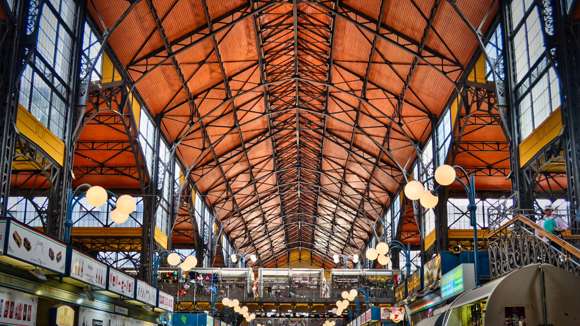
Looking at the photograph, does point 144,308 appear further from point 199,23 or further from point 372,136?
point 372,136

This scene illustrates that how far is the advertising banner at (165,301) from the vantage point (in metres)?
31.3

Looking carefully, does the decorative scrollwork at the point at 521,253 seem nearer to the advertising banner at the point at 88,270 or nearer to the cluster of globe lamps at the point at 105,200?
the cluster of globe lamps at the point at 105,200

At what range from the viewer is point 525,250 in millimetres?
12664

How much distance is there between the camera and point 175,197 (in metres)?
43.2

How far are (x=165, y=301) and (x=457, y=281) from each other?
16352 millimetres

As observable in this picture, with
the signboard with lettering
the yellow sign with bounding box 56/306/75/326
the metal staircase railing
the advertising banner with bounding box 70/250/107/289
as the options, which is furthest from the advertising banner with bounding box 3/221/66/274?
the signboard with lettering

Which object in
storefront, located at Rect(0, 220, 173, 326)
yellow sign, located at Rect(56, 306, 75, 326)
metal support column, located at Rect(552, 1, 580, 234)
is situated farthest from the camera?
metal support column, located at Rect(552, 1, 580, 234)

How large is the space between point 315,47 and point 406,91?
5.77m

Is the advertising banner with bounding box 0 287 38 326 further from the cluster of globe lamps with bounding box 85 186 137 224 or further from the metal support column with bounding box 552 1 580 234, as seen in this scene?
the metal support column with bounding box 552 1 580 234

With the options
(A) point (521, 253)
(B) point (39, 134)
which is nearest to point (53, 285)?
(B) point (39, 134)

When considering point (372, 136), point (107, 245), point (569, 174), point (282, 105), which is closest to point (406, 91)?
point (372, 136)

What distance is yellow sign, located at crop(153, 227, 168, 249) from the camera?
3891 centimetres

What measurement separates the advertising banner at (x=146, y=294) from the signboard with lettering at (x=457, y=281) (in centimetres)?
1192

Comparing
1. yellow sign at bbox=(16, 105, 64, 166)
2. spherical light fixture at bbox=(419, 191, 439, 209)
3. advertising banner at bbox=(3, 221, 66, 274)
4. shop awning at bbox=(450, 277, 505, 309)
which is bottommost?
shop awning at bbox=(450, 277, 505, 309)
